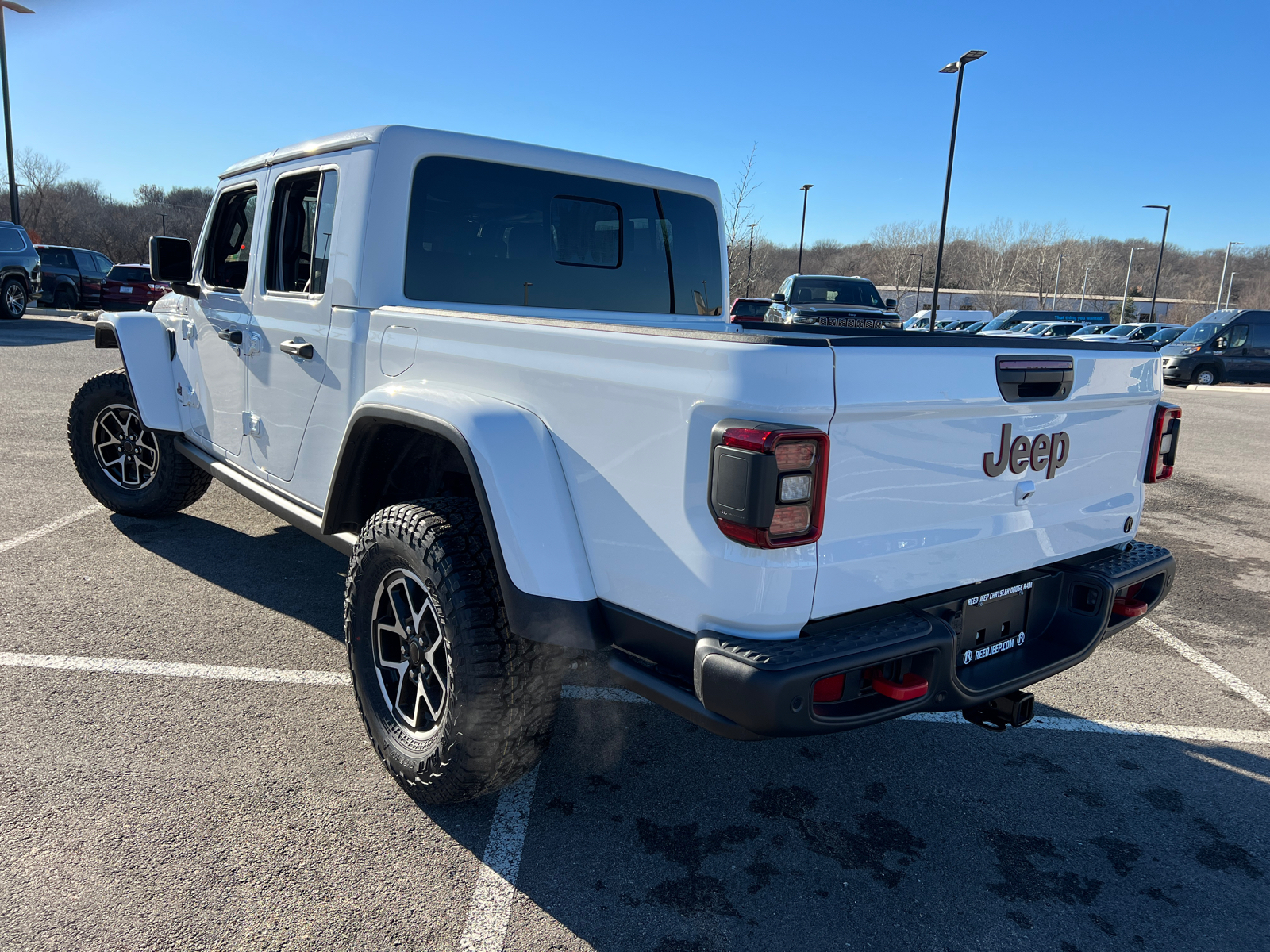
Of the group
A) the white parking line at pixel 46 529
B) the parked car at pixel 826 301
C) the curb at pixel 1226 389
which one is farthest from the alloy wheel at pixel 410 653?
the curb at pixel 1226 389

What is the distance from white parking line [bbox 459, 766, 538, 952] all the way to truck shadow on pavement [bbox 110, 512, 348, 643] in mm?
1591

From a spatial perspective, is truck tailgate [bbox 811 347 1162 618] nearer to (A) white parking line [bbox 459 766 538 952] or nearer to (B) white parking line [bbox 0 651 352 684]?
(A) white parking line [bbox 459 766 538 952]

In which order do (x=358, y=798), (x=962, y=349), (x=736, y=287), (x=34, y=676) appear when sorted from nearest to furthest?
(x=962, y=349), (x=358, y=798), (x=34, y=676), (x=736, y=287)

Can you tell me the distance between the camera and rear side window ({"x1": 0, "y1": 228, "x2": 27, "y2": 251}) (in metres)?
18.6

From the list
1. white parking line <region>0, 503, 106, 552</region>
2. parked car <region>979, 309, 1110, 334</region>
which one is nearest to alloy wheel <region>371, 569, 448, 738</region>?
white parking line <region>0, 503, 106, 552</region>

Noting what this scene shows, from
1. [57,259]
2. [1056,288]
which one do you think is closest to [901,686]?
[57,259]

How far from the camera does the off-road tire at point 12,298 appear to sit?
19.2m

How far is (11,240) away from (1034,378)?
22.6 meters

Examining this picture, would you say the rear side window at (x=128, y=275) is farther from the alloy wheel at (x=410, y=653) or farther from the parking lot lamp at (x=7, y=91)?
the alloy wheel at (x=410, y=653)

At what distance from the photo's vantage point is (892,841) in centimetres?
272

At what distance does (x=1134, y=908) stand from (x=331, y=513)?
113 inches

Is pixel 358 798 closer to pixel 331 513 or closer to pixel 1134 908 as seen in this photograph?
pixel 331 513

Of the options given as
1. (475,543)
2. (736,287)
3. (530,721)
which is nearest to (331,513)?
(475,543)

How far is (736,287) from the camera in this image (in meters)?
39.1
